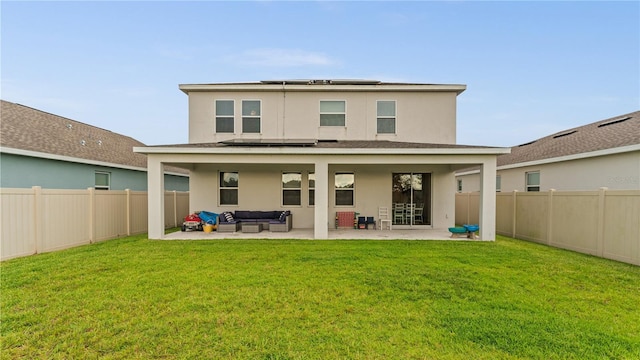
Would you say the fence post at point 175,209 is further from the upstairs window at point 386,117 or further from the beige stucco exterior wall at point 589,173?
the beige stucco exterior wall at point 589,173

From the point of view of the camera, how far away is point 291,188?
12328 mm

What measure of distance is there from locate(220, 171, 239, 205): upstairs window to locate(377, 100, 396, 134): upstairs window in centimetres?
707

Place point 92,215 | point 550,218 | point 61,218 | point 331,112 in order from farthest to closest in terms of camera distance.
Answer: point 331,112 → point 550,218 → point 92,215 → point 61,218

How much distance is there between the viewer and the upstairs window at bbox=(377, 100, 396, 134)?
12.5 metres

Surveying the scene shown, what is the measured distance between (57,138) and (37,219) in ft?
23.2

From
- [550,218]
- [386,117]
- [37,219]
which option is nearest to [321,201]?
[386,117]

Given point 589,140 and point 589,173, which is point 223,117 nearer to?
point 589,173

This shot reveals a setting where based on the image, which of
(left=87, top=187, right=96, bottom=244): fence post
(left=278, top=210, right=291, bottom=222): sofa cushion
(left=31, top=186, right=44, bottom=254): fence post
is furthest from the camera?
(left=278, top=210, right=291, bottom=222): sofa cushion

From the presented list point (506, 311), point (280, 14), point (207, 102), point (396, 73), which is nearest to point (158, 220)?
point (207, 102)

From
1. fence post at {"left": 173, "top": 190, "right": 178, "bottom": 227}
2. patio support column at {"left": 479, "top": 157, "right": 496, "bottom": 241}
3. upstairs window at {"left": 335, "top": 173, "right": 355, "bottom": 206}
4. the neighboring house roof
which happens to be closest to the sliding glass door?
upstairs window at {"left": 335, "top": 173, "right": 355, "bottom": 206}

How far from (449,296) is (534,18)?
14.7m

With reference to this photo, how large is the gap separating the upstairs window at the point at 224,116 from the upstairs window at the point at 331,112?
13.8ft

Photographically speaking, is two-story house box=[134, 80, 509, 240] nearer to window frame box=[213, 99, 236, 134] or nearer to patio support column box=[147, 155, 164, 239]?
window frame box=[213, 99, 236, 134]

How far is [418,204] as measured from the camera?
1255 cm
